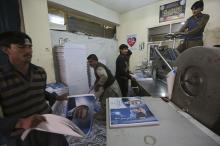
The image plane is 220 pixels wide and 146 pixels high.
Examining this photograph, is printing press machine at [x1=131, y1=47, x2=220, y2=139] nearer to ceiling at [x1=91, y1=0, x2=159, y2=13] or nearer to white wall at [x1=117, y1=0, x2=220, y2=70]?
white wall at [x1=117, y1=0, x2=220, y2=70]

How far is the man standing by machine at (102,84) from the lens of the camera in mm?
2066

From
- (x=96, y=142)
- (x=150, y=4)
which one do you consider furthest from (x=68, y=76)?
(x=150, y=4)

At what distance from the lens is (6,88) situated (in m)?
0.77

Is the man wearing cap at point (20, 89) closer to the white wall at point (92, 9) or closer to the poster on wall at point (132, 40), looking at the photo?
the white wall at point (92, 9)

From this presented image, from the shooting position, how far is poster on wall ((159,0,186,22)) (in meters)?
3.18

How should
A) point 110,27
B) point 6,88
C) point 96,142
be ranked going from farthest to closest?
point 110,27 → point 96,142 → point 6,88

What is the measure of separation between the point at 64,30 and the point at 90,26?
1.08 meters

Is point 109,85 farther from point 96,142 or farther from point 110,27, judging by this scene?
point 110,27

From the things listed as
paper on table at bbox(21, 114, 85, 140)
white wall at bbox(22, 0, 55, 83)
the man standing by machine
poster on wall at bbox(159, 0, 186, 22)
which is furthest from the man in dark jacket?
paper on table at bbox(21, 114, 85, 140)

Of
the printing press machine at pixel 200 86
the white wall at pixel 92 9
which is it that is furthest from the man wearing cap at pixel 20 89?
the white wall at pixel 92 9

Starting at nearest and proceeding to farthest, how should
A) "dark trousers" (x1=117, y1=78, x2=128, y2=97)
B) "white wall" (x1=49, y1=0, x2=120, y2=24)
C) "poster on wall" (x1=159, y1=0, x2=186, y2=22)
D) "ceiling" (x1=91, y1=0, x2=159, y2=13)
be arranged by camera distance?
"dark trousers" (x1=117, y1=78, x2=128, y2=97) → "white wall" (x1=49, y1=0, x2=120, y2=24) → "poster on wall" (x1=159, y1=0, x2=186, y2=22) → "ceiling" (x1=91, y1=0, x2=159, y2=13)

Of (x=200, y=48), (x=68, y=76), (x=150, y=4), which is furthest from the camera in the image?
(x=150, y=4)

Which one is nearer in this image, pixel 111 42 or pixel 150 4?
pixel 150 4

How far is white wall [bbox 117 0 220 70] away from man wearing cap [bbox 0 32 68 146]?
3480 mm
